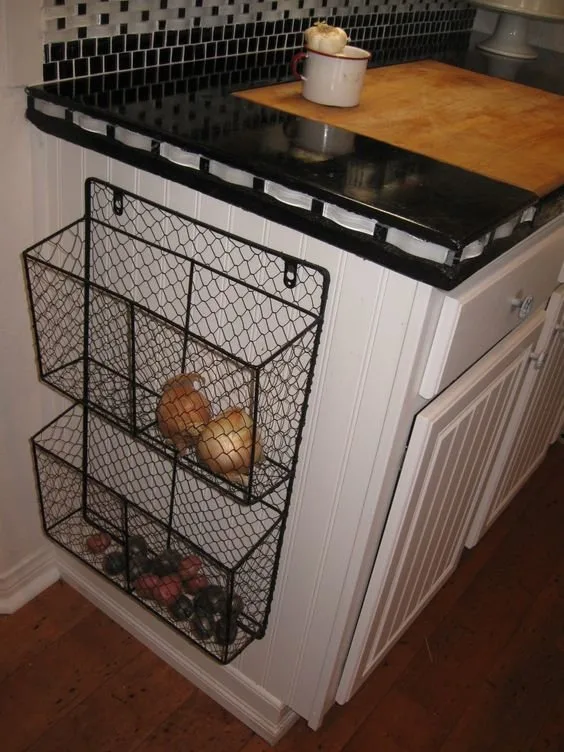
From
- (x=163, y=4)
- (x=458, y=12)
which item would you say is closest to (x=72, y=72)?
(x=163, y=4)

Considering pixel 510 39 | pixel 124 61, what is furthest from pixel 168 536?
pixel 510 39

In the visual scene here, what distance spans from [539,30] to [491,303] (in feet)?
5.05

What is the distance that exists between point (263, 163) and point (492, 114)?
0.64 m

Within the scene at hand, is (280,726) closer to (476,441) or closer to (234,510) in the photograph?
(234,510)

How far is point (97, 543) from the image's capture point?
140cm

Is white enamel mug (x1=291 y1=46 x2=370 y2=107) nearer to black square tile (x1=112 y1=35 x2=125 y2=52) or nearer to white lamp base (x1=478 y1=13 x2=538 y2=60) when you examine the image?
black square tile (x1=112 y1=35 x2=125 y2=52)

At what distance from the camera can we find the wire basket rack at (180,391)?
40.9 inches

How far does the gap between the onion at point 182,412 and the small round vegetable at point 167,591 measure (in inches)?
12.4

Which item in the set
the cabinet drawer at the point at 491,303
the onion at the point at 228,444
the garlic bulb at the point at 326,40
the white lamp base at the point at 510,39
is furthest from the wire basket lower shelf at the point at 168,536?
the white lamp base at the point at 510,39

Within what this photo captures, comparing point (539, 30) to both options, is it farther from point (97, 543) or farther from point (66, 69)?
point (97, 543)

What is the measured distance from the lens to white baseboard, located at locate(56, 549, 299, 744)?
4.54 feet

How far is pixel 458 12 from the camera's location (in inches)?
84.3

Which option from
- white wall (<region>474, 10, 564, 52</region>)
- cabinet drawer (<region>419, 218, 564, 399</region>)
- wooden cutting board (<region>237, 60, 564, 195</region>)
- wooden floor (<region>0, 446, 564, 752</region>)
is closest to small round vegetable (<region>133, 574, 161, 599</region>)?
wooden floor (<region>0, 446, 564, 752</region>)

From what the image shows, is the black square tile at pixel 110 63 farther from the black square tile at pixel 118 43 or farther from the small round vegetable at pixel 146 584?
the small round vegetable at pixel 146 584
